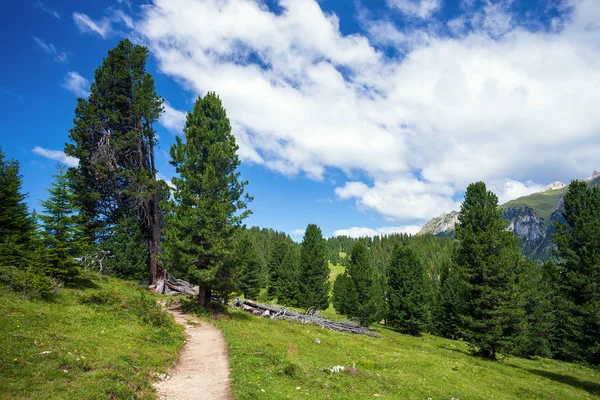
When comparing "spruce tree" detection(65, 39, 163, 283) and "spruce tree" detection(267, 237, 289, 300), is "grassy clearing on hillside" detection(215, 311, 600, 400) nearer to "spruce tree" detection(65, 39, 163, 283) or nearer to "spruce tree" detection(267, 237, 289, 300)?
"spruce tree" detection(65, 39, 163, 283)

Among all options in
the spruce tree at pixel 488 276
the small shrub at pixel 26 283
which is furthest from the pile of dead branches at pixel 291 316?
the small shrub at pixel 26 283

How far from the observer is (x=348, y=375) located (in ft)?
53.0

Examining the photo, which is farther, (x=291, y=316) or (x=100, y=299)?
(x=291, y=316)

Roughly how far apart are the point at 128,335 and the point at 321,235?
45741mm

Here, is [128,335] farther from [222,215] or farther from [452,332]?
[452,332]

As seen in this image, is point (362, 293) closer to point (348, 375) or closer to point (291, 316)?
point (291, 316)

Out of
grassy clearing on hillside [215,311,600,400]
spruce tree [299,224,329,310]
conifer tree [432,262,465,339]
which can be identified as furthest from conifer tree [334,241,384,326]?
grassy clearing on hillside [215,311,600,400]

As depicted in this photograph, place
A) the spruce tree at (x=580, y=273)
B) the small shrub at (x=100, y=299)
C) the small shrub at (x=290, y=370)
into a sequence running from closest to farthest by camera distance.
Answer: the small shrub at (x=290, y=370)
the small shrub at (x=100, y=299)
the spruce tree at (x=580, y=273)

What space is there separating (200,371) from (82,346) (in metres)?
5.25

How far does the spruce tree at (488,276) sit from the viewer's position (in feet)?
105

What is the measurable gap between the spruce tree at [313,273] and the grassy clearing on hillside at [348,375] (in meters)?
26.5

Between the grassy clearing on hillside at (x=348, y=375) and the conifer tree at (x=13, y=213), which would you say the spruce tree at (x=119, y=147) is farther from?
the grassy clearing on hillside at (x=348, y=375)

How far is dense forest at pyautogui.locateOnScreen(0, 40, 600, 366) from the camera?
23406mm

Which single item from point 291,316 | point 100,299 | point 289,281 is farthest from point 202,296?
point 289,281
